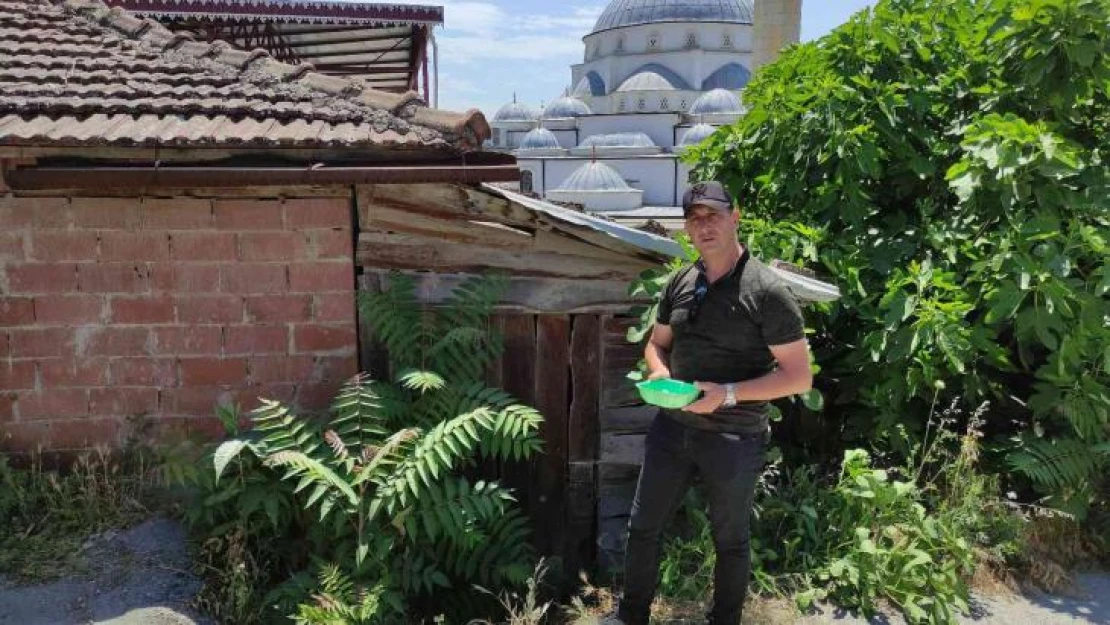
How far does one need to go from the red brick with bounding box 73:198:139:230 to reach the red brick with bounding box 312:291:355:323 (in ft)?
3.52

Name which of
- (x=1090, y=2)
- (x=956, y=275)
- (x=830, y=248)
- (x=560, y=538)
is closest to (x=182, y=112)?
(x=560, y=538)

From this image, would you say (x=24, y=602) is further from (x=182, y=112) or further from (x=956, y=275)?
(x=956, y=275)

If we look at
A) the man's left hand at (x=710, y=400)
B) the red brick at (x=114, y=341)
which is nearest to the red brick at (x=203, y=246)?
the red brick at (x=114, y=341)

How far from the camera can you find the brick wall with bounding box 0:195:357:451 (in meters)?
3.98

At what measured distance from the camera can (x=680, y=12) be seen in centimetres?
5681

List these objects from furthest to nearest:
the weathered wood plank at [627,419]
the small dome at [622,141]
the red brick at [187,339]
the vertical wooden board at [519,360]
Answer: the small dome at [622,141]
the weathered wood plank at [627,419]
the vertical wooden board at [519,360]
the red brick at [187,339]

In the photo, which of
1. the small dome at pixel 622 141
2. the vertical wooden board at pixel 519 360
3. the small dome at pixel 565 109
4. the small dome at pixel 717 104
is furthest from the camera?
the small dome at pixel 565 109

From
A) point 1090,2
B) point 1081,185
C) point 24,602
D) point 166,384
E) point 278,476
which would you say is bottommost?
point 24,602

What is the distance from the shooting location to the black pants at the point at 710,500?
2.92 metres

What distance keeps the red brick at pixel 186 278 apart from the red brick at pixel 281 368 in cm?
49

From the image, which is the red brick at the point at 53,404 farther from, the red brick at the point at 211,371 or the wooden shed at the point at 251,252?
the red brick at the point at 211,371

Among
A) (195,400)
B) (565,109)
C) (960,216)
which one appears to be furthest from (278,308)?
(565,109)

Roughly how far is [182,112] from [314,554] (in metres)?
2.51

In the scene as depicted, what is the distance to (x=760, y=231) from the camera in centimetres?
492
